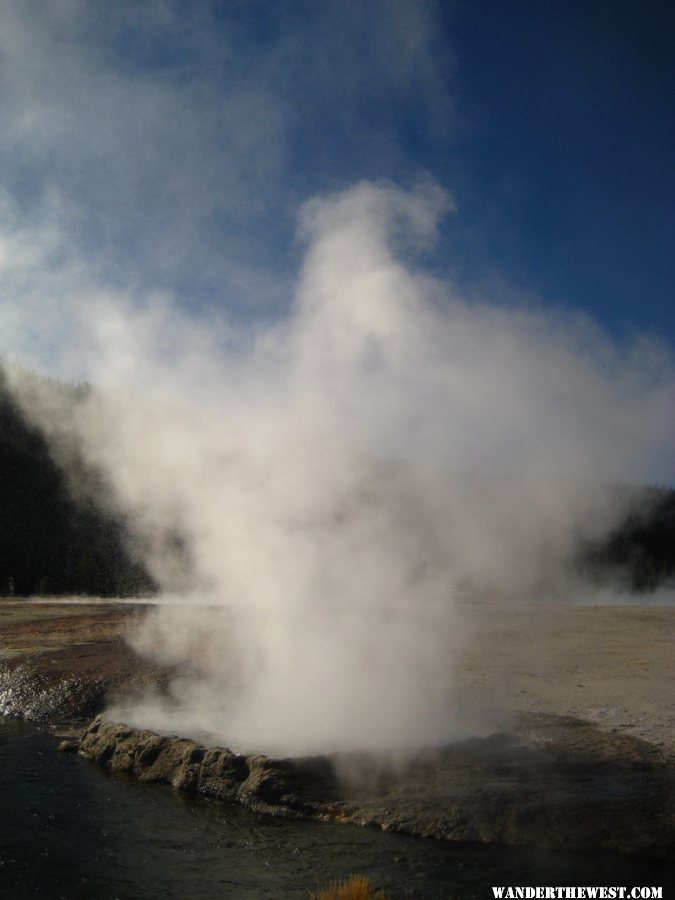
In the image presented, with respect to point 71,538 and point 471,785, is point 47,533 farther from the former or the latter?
point 471,785

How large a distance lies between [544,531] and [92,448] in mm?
15396

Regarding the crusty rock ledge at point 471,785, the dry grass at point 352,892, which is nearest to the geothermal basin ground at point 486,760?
the crusty rock ledge at point 471,785

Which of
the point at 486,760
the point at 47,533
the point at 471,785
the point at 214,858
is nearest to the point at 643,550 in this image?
the point at 486,760

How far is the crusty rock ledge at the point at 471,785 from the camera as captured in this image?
7.71 m

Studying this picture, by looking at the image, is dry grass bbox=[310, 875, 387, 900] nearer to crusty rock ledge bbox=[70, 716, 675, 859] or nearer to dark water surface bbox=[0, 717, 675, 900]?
dark water surface bbox=[0, 717, 675, 900]

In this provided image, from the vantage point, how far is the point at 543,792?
8.46 m

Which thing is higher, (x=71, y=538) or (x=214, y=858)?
(x=71, y=538)

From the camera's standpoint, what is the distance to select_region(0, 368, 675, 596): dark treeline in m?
33.2

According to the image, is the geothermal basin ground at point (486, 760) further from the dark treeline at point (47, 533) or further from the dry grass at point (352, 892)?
the dark treeline at point (47, 533)

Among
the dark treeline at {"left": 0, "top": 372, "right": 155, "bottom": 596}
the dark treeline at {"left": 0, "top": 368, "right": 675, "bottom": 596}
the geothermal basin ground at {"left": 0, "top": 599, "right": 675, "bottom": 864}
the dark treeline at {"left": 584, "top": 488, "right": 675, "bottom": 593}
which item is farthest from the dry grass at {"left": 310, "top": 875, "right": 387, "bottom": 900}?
the dark treeline at {"left": 0, "top": 372, "right": 155, "bottom": 596}

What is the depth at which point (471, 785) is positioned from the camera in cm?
868

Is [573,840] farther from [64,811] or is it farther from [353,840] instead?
[64,811]

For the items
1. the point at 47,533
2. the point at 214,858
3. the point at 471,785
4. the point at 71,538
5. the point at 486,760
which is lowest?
the point at 214,858

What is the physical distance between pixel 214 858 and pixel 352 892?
1.91m
